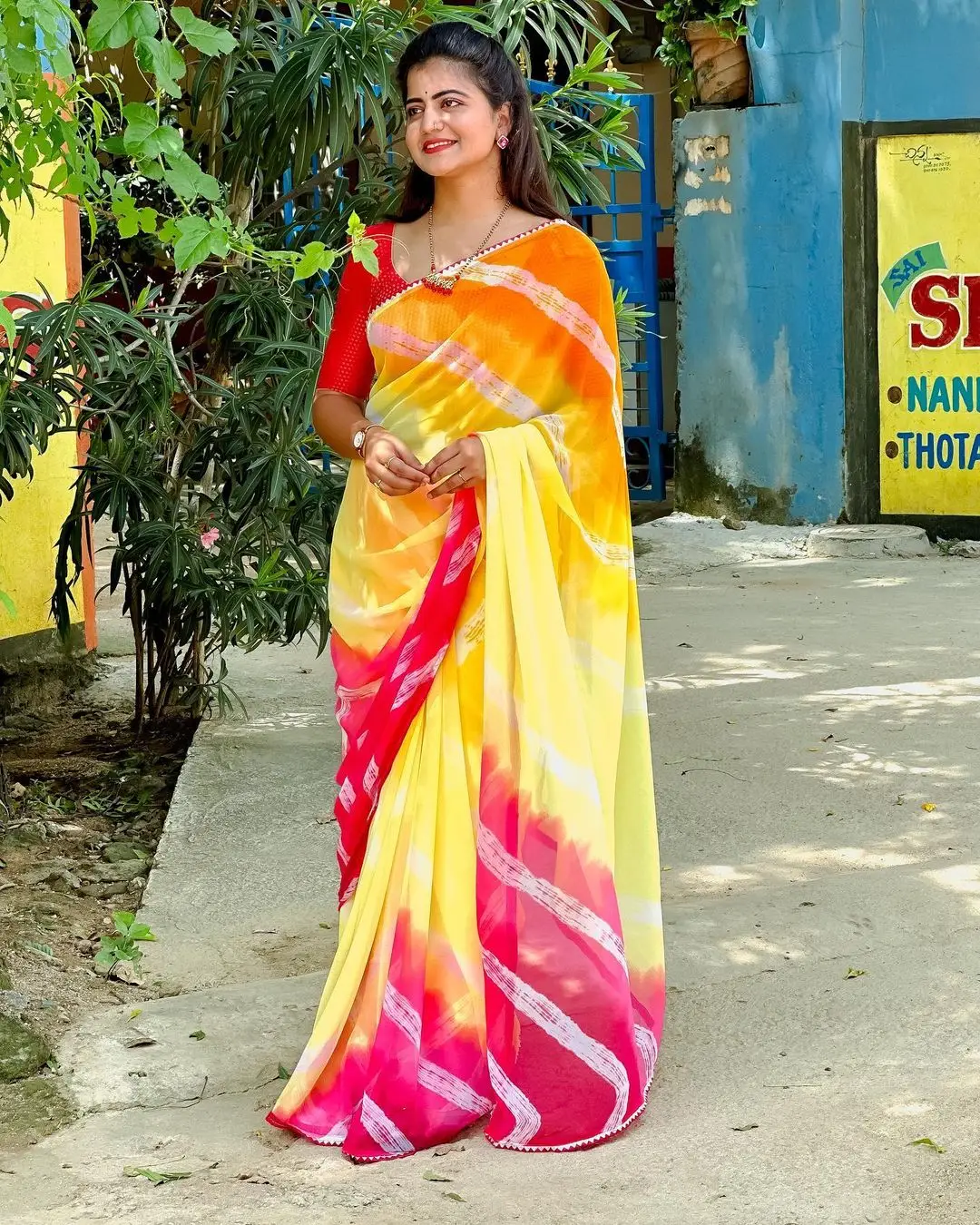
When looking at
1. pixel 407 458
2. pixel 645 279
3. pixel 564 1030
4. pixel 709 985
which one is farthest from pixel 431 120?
pixel 645 279

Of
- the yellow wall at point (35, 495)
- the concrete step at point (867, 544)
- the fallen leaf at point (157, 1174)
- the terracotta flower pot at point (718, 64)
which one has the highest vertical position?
the terracotta flower pot at point (718, 64)

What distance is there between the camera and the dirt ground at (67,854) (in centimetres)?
333

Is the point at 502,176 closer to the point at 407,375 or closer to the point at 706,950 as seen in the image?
the point at 407,375

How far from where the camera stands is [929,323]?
8.62m

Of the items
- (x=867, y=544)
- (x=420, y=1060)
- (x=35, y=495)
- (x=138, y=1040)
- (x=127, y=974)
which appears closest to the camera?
(x=420, y=1060)

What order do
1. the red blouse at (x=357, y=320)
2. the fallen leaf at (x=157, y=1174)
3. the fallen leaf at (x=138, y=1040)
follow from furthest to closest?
the fallen leaf at (x=138, y=1040) → the red blouse at (x=357, y=320) → the fallen leaf at (x=157, y=1174)

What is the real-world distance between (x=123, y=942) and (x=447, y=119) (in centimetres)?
197

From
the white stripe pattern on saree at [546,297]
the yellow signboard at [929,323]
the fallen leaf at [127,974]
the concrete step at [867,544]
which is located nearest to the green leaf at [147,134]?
the white stripe pattern on saree at [546,297]

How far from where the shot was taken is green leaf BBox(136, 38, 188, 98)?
8.11 feet

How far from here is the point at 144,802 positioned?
4.88 metres

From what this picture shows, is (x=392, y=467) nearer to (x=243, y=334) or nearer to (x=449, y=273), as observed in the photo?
(x=449, y=273)

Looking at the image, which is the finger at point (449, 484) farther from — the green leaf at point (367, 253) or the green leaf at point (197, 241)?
the green leaf at point (197, 241)

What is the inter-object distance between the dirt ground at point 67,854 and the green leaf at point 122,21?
1.81 m

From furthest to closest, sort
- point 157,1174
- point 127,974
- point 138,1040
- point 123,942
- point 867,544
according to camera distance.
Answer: point 867,544 < point 123,942 < point 127,974 < point 138,1040 < point 157,1174
